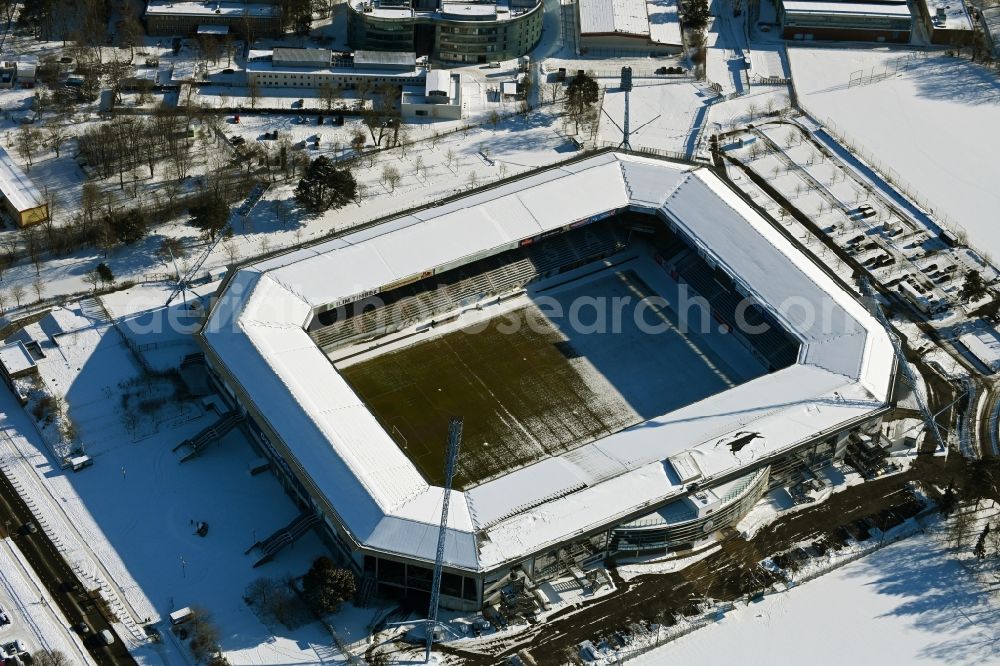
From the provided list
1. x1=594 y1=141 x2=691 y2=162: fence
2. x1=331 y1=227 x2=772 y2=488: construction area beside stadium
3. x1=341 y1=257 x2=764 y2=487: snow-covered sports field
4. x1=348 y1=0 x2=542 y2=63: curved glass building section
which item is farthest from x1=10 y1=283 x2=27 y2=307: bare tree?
x1=594 y1=141 x2=691 y2=162: fence

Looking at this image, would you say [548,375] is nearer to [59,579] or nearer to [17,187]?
[59,579]

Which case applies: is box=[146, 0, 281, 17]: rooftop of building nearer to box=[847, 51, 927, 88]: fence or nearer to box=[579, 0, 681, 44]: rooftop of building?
box=[579, 0, 681, 44]: rooftop of building

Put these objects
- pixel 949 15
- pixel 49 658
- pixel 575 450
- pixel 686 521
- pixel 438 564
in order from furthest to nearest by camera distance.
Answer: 1. pixel 949 15
2. pixel 575 450
3. pixel 686 521
4. pixel 49 658
5. pixel 438 564

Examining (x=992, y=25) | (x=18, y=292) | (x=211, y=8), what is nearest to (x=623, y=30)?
(x=992, y=25)

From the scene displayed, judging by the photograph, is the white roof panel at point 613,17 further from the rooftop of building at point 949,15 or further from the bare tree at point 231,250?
the bare tree at point 231,250

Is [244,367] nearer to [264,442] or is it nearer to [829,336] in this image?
[264,442]
